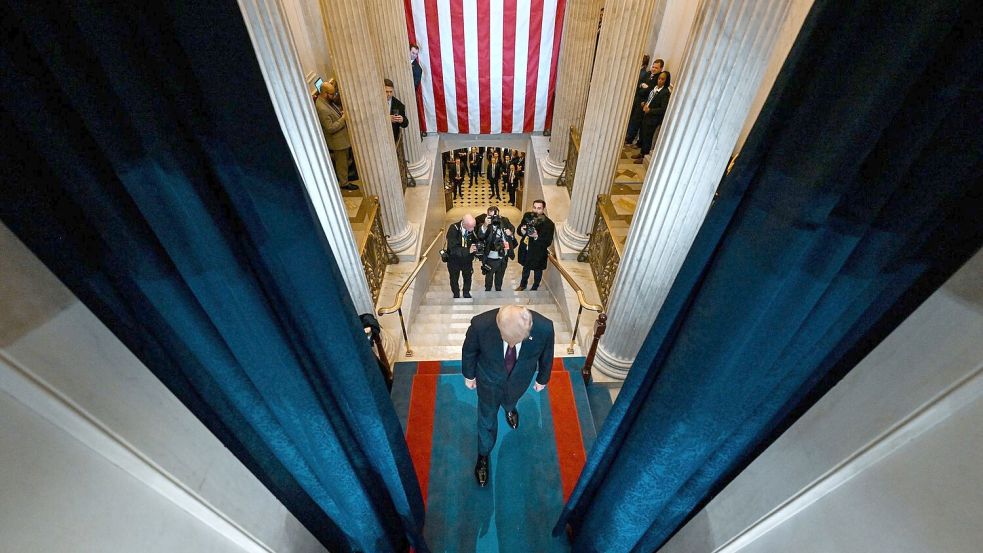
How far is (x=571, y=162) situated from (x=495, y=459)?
218 inches

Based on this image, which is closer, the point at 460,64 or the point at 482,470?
the point at 482,470

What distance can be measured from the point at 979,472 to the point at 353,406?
164cm

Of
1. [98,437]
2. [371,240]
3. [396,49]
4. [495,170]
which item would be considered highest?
[98,437]

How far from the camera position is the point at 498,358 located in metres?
2.66

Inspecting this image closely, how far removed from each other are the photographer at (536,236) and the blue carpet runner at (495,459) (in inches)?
81.8

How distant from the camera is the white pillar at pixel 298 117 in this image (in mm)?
2496

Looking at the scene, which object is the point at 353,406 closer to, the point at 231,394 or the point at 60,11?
the point at 231,394

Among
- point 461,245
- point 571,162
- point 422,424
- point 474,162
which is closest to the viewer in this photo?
point 422,424

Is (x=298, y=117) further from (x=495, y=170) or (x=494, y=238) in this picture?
(x=495, y=170)

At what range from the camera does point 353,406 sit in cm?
160

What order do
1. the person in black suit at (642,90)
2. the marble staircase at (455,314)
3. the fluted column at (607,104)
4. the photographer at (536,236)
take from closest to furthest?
the fluted column at (607,104) → the marble staircase at (455,314) → the photographer at (536,236) → the person in black suit at (642,90)

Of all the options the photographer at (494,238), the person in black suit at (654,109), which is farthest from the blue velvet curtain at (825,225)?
the person in black suit at (654,109)

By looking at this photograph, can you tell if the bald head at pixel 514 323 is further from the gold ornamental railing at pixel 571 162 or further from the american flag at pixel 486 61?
the american flag at pixel 486 61

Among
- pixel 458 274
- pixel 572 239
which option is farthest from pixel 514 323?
pixel 572 239
